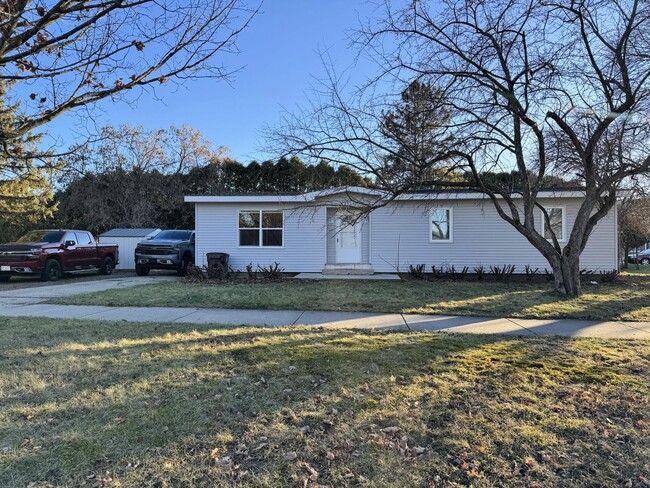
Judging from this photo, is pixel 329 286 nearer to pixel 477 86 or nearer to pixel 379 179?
pixel 379 179

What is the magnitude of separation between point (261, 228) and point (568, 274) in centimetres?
1029

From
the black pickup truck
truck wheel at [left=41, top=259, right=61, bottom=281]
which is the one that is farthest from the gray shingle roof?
truck wheel at [left=41, top=259, right=61, bottom=281]

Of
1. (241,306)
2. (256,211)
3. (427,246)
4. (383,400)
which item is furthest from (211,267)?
(383,400)

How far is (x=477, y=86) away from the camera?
9055 millimetres

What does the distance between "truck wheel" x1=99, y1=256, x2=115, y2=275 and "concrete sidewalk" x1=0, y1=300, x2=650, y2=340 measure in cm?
942

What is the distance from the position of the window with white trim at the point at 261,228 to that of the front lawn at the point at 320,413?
10151 mm

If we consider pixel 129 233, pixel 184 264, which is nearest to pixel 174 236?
pixel 184 264

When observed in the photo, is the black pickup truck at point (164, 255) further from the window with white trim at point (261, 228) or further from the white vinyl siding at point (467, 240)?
the white vinyl siding at point (467, 240)

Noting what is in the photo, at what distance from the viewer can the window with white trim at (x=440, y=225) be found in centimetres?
1547

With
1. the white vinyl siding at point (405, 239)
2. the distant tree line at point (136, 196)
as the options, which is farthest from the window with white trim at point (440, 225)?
the distant tree line at point (136, 196)

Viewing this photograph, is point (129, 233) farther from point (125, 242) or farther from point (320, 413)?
point (320, 413)

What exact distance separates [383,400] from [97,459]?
2339 mm

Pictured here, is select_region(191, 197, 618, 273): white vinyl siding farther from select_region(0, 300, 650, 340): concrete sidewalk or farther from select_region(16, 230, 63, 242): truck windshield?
select_region(0, 300, 650, 340): concrete sidewalk

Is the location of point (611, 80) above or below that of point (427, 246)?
above
